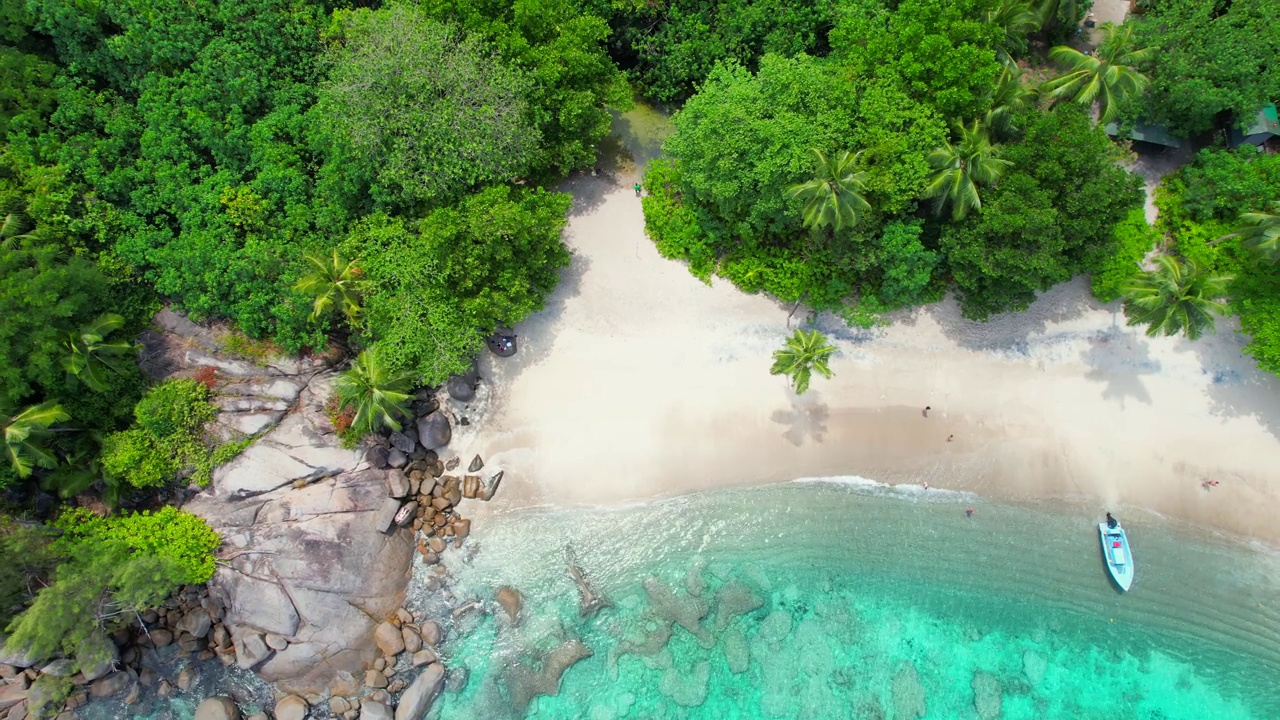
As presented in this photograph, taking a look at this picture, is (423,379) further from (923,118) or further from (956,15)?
(956,15)

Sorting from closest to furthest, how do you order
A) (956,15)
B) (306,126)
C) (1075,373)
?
1. (956,15)
2. (306,126)
3. (1075,373)

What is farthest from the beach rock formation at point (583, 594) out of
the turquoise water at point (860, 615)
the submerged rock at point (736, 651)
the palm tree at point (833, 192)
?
the palm tree at point (833, 192)

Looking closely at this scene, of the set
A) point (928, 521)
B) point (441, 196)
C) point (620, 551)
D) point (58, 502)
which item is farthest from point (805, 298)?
point (58, 502)

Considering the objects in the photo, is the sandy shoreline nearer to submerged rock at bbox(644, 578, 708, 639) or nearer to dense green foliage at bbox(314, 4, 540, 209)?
submerged rock at bbox(644, 578, 708, 639)

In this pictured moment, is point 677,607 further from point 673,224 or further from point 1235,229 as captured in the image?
point 1235,229

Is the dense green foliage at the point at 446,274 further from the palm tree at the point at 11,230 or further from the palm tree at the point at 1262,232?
the palm tree at the point at 1262,232
